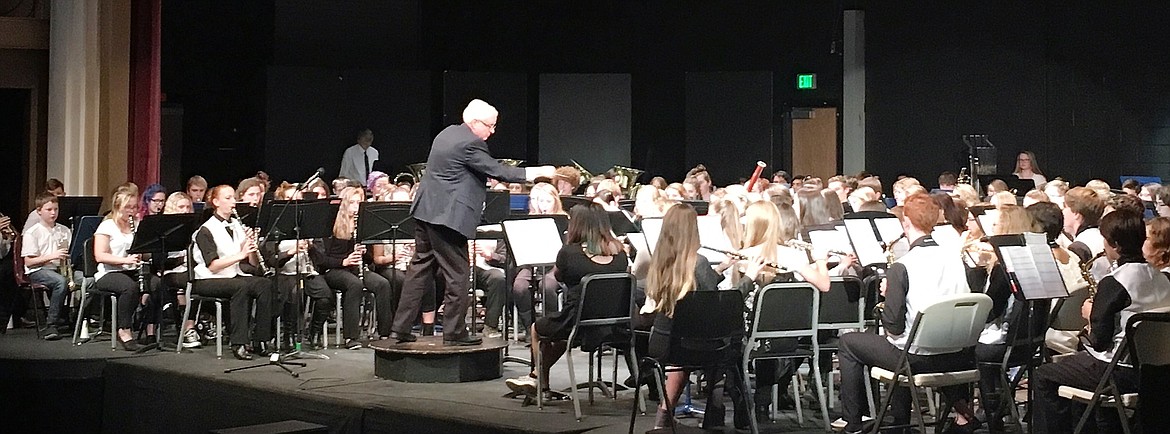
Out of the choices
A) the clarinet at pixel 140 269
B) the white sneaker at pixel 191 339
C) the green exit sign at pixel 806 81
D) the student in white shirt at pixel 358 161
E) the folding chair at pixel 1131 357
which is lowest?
the white sneaker at pixel 191 339

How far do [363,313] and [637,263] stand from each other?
3853mm

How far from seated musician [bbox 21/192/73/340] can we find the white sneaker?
124 cm

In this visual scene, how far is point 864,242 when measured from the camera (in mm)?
7324

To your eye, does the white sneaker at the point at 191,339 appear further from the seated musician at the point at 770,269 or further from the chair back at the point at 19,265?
the seated musician at the point at 770,269

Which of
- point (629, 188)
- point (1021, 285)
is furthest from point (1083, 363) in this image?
point (629, 188)

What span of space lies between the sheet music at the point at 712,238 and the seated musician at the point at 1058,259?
1.70 metres

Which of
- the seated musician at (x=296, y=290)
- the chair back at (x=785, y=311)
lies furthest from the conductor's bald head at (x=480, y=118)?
the chair back at (x=785, y=311)

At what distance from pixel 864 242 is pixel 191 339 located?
5.12 m

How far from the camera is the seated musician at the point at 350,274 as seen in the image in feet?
30.5

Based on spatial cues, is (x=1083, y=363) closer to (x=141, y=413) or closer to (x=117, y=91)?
(x=141, y=413)

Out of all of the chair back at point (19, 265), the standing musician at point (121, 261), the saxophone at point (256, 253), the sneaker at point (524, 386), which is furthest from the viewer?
the chair back at point (19, 265)

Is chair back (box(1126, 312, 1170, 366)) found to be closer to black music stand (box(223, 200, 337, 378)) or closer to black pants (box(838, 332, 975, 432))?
black pants (box(838, 332, 975, 432))

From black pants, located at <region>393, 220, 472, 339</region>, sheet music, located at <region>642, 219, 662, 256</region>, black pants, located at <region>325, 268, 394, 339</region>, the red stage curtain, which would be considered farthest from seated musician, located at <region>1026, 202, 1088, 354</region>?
the red stage curtain

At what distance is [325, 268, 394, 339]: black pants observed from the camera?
365 inches
